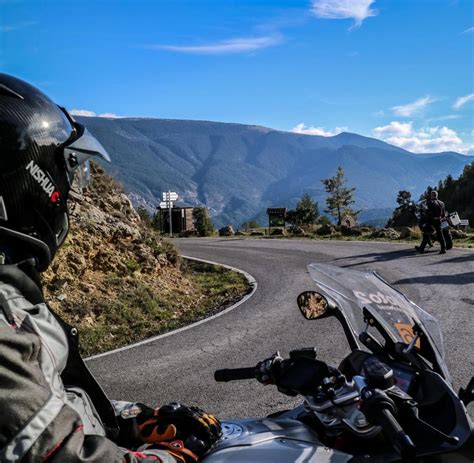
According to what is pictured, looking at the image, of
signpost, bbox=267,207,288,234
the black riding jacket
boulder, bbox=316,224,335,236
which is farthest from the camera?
signpost, bbox=267,207,288,234

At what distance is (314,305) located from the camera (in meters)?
2.71

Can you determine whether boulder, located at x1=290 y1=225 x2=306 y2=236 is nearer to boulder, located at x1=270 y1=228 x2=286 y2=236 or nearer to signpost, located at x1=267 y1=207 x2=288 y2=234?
boulder, located at x1=270 y1=228 x2=286 y2=236

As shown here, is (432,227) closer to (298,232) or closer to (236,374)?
(298,232)

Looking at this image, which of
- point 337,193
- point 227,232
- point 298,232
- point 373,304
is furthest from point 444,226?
point 337,193

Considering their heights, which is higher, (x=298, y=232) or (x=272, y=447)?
(x=298, y=232)

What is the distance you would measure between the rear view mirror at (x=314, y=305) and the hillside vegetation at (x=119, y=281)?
5228 millimetres

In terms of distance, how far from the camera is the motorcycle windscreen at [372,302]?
2.38 m

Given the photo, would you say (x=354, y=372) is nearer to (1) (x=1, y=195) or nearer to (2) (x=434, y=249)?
(1) (x=1, y=195)

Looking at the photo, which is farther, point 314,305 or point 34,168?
point 314,305

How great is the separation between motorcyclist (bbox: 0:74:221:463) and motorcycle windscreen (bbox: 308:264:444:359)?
928 millimetres

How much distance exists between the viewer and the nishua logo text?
2287 mm

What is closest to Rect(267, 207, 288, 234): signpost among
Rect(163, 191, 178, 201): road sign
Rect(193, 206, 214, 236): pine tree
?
Rect(193, 206, 214, 236): pine tree

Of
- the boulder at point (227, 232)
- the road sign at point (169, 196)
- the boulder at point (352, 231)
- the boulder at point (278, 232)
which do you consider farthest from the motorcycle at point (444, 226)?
the boulder at point (227, 232)

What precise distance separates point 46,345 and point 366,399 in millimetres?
1125
